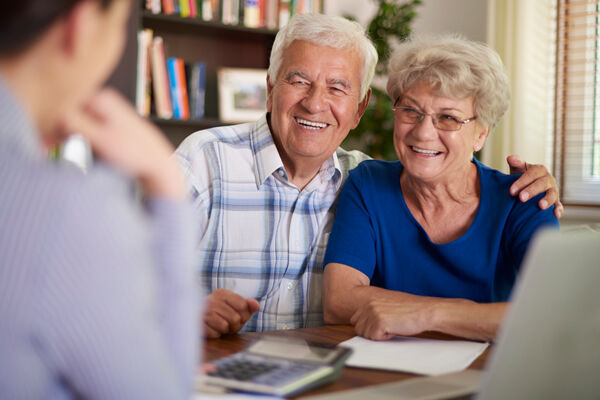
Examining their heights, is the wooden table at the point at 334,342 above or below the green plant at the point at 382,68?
below

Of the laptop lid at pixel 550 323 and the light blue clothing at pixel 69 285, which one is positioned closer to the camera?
the light blue clothing at pixel 69 285

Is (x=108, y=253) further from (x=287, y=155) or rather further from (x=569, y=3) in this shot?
(x=569, y=3)

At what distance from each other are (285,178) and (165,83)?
137 centimetres

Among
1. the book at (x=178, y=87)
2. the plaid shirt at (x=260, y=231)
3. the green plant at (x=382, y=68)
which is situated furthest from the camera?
the green plant at (x=382, y=68)

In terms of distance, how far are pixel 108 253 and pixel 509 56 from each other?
3.13m

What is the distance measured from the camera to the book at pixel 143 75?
9.47 feet

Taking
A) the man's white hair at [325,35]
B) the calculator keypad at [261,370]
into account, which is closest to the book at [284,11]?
the man's white hair at [325,35]

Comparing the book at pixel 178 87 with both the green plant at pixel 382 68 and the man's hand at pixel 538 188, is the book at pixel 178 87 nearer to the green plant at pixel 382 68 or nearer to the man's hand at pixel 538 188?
the green plant at pixel 382 68

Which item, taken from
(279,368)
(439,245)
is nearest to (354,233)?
(439,245)

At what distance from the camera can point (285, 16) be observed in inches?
126

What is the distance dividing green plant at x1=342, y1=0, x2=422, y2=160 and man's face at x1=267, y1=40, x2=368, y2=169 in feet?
4.78

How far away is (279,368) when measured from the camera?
91 cm

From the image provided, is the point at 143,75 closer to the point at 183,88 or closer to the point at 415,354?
the point at 183,88

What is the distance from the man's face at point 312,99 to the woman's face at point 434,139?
257mm
